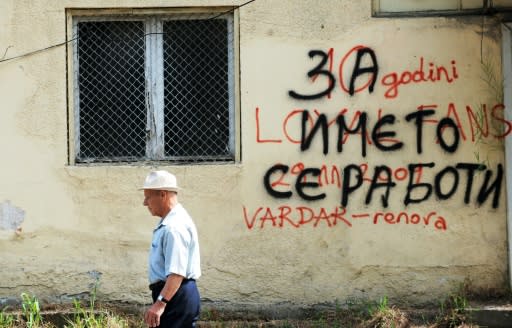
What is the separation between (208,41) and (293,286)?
7.34 ft

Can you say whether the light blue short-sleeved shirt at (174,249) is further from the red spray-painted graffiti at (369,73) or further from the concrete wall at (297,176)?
the red spray-painted graffiti at (369,73)

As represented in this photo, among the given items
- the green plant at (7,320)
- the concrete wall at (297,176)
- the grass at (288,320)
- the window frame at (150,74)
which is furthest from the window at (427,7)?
the green plant at (7,320)

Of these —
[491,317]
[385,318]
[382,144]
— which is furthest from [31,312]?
[491,317]

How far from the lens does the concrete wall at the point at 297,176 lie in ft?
22.0

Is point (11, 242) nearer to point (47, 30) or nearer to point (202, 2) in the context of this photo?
point (47, 30)

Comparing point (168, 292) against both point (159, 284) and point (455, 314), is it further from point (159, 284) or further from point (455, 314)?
point (455, 314)

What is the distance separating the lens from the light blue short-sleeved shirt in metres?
4.66

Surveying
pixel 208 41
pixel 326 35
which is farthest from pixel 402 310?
pixel 208 41

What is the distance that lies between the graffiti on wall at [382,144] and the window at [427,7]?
1.29ft

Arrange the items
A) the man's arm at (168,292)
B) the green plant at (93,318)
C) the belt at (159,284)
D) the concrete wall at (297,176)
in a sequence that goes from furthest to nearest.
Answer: the concrete wall at (297,176) → the green plant at (93,318) → the belt at (159,284) → the man's arm at (168,292)

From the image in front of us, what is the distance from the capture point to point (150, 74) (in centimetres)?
685

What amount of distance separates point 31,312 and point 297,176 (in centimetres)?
247

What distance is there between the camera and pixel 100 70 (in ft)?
22.5

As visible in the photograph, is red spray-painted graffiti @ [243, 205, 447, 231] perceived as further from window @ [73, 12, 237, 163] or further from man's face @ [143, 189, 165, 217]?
man's face @ [143, 189, 165, 217]
